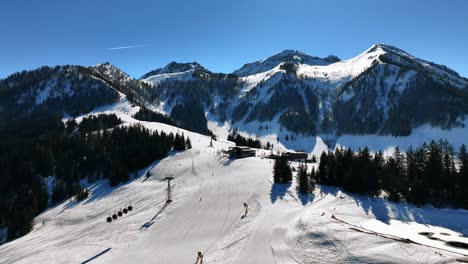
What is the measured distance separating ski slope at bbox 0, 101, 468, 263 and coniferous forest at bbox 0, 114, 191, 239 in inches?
703

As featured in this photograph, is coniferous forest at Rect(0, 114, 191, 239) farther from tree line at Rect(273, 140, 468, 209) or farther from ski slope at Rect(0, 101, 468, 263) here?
tree line at Rect(273, 140, 468, 209)

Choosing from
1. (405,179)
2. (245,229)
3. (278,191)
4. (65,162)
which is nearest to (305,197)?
(278,191)

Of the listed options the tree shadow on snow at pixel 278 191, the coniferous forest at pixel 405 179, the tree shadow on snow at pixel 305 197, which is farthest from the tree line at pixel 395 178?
the tree shadow on snow at pixel 278 191

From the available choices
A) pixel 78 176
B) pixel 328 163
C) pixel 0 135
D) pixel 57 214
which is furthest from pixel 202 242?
pixel 0 135

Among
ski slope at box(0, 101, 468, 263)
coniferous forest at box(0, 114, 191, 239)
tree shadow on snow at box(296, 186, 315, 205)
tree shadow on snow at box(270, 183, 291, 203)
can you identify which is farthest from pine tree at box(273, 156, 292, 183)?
coniferous forest at box(0, 114, 191, 239)

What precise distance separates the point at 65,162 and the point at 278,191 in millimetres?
100556

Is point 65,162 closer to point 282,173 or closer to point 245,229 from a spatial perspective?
point 282,173

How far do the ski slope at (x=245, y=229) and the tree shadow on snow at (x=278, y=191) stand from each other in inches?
7.4

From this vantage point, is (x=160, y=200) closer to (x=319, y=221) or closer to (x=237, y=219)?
(x=237, y=219)

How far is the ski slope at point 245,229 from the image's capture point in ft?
105

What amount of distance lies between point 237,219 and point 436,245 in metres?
25.3

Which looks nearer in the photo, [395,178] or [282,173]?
[395,178]

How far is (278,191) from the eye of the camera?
59250 millimetres

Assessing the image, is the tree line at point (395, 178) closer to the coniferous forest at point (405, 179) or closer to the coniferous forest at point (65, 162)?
the coniferous forest at point (405, 179)
